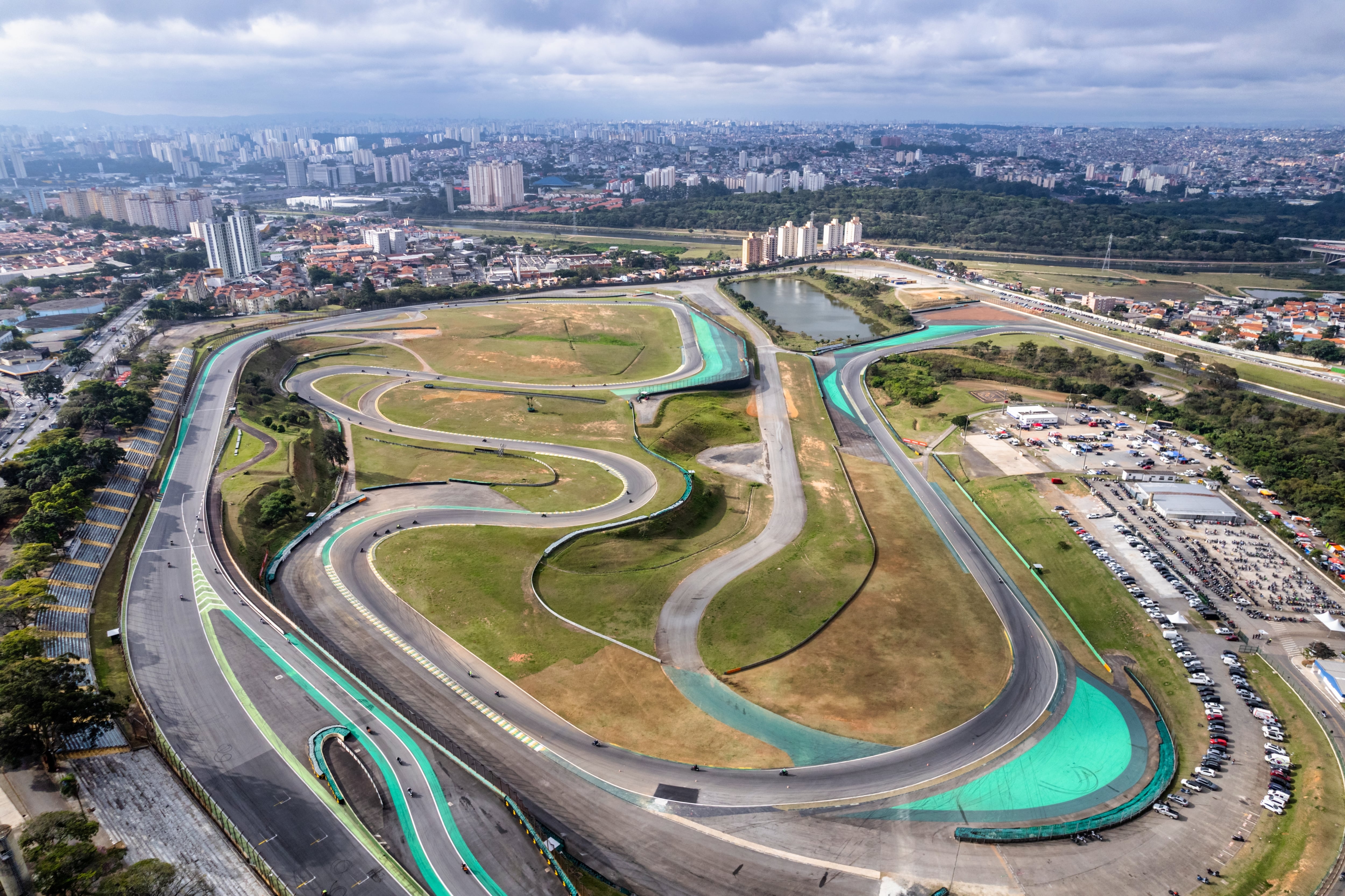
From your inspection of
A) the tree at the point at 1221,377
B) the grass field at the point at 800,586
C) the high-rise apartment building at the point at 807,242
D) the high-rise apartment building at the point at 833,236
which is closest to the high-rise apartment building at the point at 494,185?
the high-rise apartment building at the point at 833,236

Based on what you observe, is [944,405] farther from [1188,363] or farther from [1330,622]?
[1330,622]

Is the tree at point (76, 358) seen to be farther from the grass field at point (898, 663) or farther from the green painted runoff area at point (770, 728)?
the grass field at point (898, 663)

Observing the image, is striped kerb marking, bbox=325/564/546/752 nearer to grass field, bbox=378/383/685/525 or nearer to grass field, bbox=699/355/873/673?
grass field, bbox=699/355/873/673

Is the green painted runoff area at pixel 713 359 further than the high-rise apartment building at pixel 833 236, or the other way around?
the high-rise apartment building at pixel 833 236

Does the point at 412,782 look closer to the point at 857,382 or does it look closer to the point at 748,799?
the point at 748,799

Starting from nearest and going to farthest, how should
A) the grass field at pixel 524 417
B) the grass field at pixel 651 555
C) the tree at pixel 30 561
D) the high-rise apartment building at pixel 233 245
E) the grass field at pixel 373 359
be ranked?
the tree at pixel 30 561 < the grass field at pixel 651 555 < the grass field at pixel 524 417 < the grass field at pixel 373 359 < the high-rise apartment building at pixel 233 245

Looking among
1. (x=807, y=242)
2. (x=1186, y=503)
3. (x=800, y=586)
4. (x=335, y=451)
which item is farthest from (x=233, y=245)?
(x=1186, y=503)
